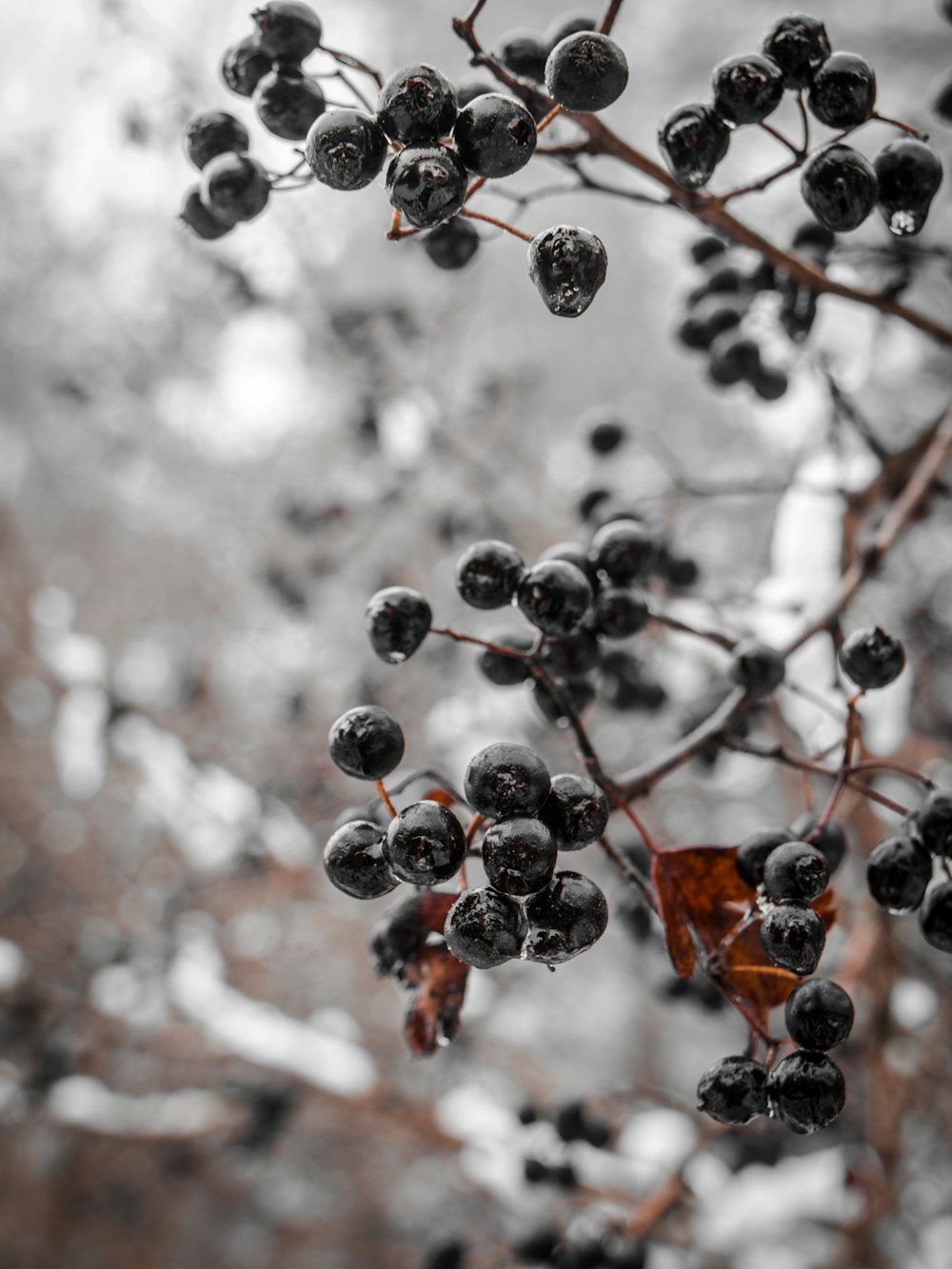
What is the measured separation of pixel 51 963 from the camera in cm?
274

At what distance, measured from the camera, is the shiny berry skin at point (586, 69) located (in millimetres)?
580

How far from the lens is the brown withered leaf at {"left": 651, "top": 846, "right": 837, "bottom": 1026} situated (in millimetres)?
636

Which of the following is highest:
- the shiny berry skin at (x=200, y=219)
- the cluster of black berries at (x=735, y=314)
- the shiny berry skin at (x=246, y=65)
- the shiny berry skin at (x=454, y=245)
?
the cluster of black berries at (x=735, y=314)

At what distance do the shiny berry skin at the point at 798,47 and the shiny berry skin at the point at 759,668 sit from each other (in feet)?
1.47

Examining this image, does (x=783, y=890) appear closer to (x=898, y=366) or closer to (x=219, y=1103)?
(x=219, y=1103)


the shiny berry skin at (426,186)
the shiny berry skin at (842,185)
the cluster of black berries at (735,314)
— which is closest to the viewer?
the shiny berry skin at (426,186)

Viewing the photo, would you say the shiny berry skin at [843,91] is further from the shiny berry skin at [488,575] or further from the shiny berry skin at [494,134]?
the shiny berry skin at [488,575]

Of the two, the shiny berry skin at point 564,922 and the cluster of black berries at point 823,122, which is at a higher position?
the cluster of black berries at point 823,122

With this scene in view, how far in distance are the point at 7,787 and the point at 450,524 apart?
2.61m

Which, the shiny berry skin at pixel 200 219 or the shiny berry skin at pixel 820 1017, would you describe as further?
the shiny berry skin at pixel 200 219

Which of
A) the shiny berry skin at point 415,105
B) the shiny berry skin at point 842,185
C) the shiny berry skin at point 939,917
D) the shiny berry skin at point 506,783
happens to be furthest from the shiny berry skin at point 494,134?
the shiny berry skin at point 939,917

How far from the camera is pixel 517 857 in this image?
0.56 metres

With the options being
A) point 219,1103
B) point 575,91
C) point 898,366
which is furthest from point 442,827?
point 898,366

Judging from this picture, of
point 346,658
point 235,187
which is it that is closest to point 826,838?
point 235,187
